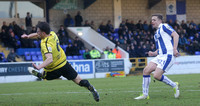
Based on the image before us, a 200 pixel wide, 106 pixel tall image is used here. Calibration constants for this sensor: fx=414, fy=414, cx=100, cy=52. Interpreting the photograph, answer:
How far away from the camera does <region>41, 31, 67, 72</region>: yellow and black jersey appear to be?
8438 mm

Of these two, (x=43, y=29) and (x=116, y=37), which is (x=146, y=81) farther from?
(x=116, y=37)

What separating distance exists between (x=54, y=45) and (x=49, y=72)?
649 mm

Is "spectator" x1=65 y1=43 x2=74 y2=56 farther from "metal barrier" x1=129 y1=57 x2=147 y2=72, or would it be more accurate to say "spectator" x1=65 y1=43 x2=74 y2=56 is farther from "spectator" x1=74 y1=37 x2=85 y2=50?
"metal barrier" x1=129 y1=57 x2=147 y2=72

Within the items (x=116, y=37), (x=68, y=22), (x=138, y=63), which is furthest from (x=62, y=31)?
(x=138, y=63)

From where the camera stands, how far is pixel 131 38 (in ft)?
104

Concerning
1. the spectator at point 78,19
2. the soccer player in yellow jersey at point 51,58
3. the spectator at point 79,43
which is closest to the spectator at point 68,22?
the spectator at point 78,19

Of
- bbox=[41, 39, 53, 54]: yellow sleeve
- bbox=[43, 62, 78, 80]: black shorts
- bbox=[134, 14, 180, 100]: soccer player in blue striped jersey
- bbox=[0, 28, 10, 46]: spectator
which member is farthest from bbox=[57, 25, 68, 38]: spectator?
bbox=[41, 39, 53, 54]: yellow sleeve

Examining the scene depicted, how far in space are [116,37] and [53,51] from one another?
23661 millimetres

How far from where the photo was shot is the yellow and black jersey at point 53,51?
844 centimetres

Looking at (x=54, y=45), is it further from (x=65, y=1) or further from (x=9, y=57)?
(x=65, y=1)

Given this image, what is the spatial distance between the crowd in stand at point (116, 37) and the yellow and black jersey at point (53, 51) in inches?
699

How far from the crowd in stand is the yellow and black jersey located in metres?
17.8

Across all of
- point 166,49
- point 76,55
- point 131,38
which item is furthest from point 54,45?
point 131,38

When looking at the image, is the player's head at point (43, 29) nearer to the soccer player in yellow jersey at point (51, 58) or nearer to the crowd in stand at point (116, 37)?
the soccer player in yellow jersey at point (51, 58)
